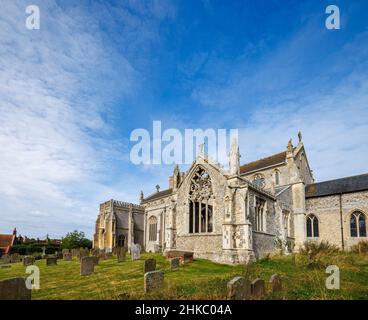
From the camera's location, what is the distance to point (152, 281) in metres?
8.42

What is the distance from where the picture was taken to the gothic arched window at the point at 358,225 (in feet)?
69.9

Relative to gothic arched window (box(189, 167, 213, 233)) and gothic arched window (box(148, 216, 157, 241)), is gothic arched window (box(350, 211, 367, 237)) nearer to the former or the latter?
gothic arched window (box(189, 167, 213, 233))

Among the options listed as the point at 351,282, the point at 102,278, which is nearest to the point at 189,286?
the point at 102,278

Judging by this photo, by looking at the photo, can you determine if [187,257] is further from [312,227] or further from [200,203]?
[312,227]

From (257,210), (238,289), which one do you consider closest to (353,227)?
(257,210)

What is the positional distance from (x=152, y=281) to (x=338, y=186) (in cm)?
2203

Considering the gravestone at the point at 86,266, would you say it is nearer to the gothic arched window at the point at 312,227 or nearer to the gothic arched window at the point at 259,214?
the gothic arched window at the point at 259,214

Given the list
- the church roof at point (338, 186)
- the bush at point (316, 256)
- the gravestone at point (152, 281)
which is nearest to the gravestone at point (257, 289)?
the gravestone at point (152, 281)

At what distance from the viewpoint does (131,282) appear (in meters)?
9.94

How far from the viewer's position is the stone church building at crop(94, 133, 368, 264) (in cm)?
1591

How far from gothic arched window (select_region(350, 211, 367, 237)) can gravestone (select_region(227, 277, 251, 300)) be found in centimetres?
1944

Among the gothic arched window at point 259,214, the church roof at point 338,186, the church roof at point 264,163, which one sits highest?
the church roof at point 264,163

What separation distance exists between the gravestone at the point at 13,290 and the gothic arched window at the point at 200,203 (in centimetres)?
1286
